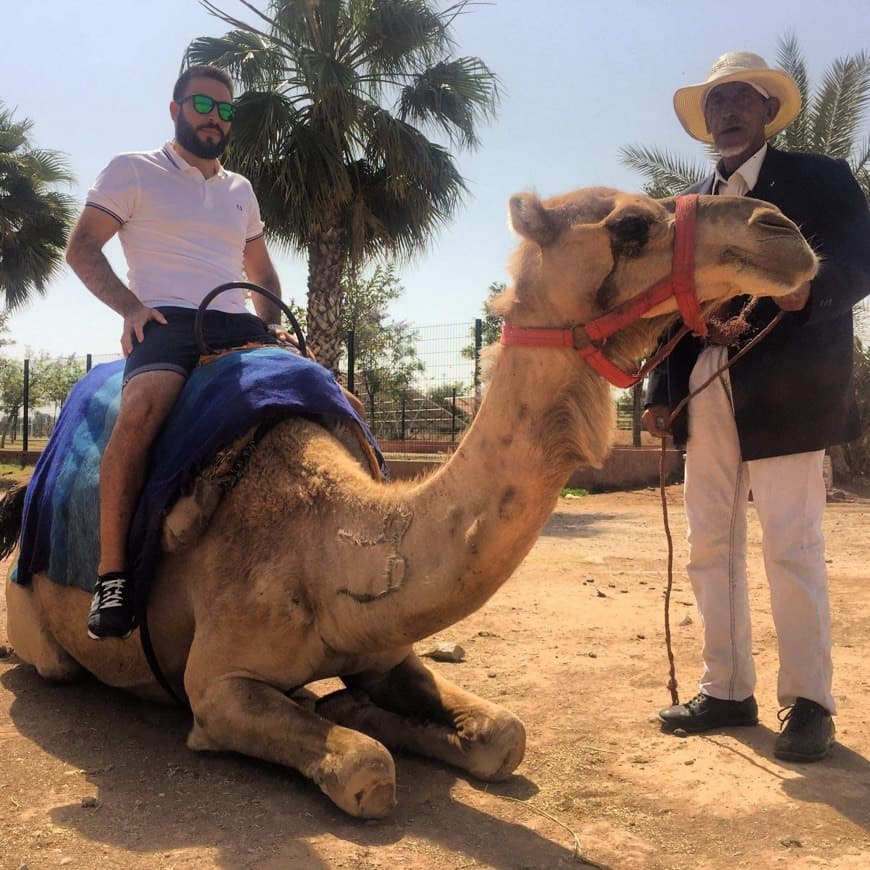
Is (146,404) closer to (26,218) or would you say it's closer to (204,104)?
Result: (204,104)

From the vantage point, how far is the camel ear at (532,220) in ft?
9.12

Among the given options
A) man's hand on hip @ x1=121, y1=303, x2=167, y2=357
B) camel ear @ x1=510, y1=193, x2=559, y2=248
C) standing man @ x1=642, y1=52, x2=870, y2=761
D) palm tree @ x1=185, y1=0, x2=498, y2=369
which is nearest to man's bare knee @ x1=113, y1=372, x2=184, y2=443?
man's hand on hip @ x1=121, y1=303, x2=167, y2=357

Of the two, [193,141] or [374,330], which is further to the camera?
[374,330]

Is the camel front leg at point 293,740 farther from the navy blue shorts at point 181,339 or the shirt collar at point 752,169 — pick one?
the shirt collar at point 752,169

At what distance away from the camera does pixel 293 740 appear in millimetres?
3078

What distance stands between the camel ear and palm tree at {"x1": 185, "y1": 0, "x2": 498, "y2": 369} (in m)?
12.4

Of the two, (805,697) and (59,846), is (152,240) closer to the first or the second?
(59,846)

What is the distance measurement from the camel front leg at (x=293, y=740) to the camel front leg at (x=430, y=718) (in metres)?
0.46

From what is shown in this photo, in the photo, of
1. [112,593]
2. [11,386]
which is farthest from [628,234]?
[11,386]

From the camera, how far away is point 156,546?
3604mm

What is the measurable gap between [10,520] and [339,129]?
1101 centimetres

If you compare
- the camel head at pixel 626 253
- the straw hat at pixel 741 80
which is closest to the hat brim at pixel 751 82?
the straw hat at pixel 741 80

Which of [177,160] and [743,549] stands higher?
[177,160]

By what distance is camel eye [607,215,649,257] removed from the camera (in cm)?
271
